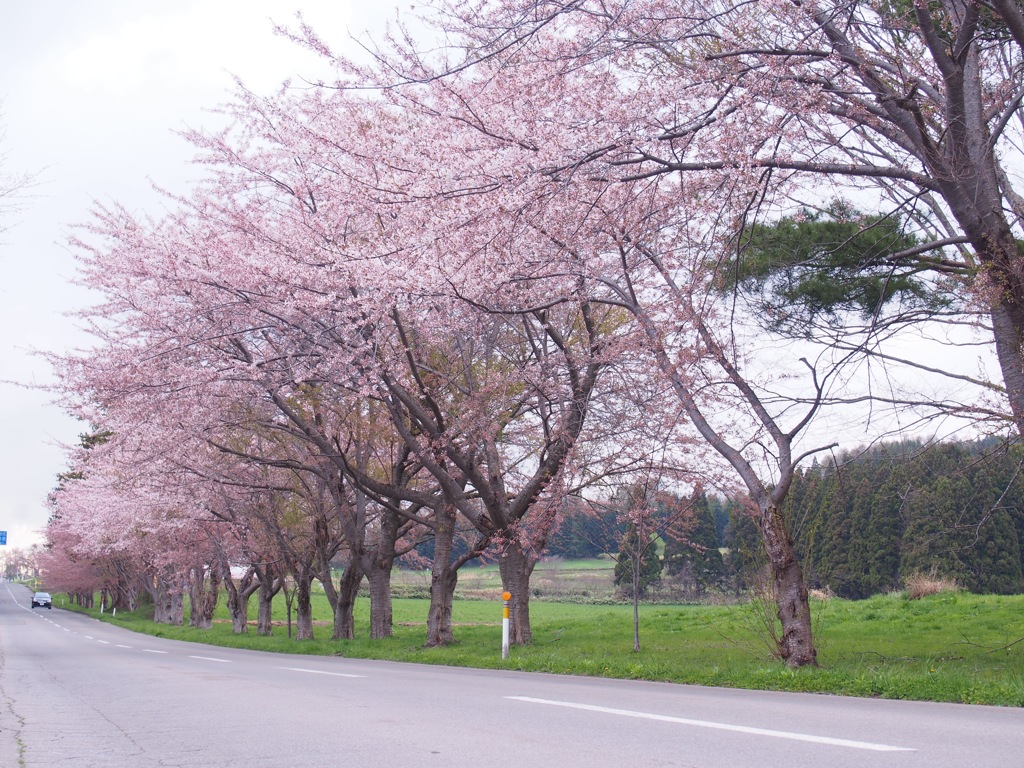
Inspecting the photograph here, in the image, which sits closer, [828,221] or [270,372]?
[828,221]

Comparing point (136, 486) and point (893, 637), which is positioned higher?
point (136, 486)

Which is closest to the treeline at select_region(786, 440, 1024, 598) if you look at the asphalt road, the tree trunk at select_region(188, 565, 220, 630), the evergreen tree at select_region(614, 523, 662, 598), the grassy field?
the grassy field

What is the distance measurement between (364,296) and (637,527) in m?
6.48

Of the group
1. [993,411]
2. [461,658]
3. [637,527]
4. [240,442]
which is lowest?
[461,658]

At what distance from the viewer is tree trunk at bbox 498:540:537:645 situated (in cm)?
1983

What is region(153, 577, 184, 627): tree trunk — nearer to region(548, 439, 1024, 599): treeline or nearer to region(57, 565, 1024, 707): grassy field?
region(57, 565, 1024, 707): grassy field

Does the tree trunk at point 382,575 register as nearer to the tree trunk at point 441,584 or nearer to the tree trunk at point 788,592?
the tree trunk at point 441,584

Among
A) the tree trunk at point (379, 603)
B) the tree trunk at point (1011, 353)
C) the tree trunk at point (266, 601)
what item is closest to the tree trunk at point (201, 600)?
the tree trunk at point (266, 601)

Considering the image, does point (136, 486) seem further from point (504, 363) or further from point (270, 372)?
point (504, 363)

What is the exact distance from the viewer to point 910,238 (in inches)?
489

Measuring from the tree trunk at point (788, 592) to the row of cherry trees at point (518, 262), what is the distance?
0.04m

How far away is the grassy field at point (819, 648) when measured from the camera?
30.8 ft

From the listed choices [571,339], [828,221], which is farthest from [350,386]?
[828,221]

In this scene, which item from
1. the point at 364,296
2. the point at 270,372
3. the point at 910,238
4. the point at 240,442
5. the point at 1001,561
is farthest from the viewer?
Result: the point at 1001,561
